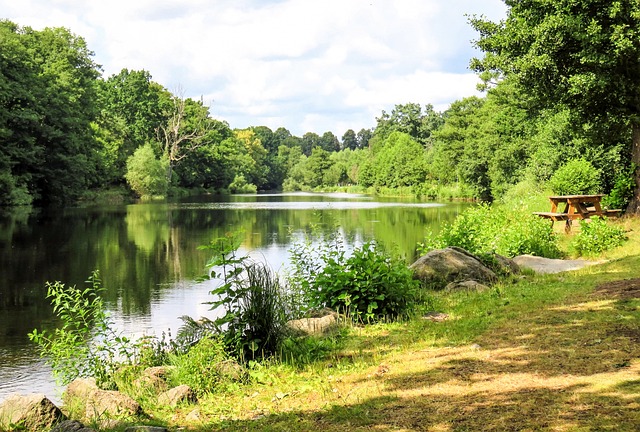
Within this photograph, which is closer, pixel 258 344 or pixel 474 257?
pixel 258 344

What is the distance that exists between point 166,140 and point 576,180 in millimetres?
66724

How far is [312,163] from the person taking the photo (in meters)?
138

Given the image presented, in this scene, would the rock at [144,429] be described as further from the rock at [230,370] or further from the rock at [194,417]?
the rock at [230,370]

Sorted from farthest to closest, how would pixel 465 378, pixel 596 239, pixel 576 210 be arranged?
pixel 576 210 < pixel 596 239 < pixel 465 378

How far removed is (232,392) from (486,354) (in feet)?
8.50

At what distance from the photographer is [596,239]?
13930 millimetres

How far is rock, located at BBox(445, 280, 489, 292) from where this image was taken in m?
9.79

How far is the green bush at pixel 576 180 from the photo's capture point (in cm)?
2197

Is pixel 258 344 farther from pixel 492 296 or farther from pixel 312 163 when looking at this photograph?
pixel 312 163

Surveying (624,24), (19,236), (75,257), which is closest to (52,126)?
(19,236)

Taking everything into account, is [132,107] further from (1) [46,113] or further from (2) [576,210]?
(2) [576,210]

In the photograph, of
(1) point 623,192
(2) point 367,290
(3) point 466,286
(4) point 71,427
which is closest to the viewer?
(4) point 71,427

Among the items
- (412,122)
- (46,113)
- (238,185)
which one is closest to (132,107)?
(238,185)

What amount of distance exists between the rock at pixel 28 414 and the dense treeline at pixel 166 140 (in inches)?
659
